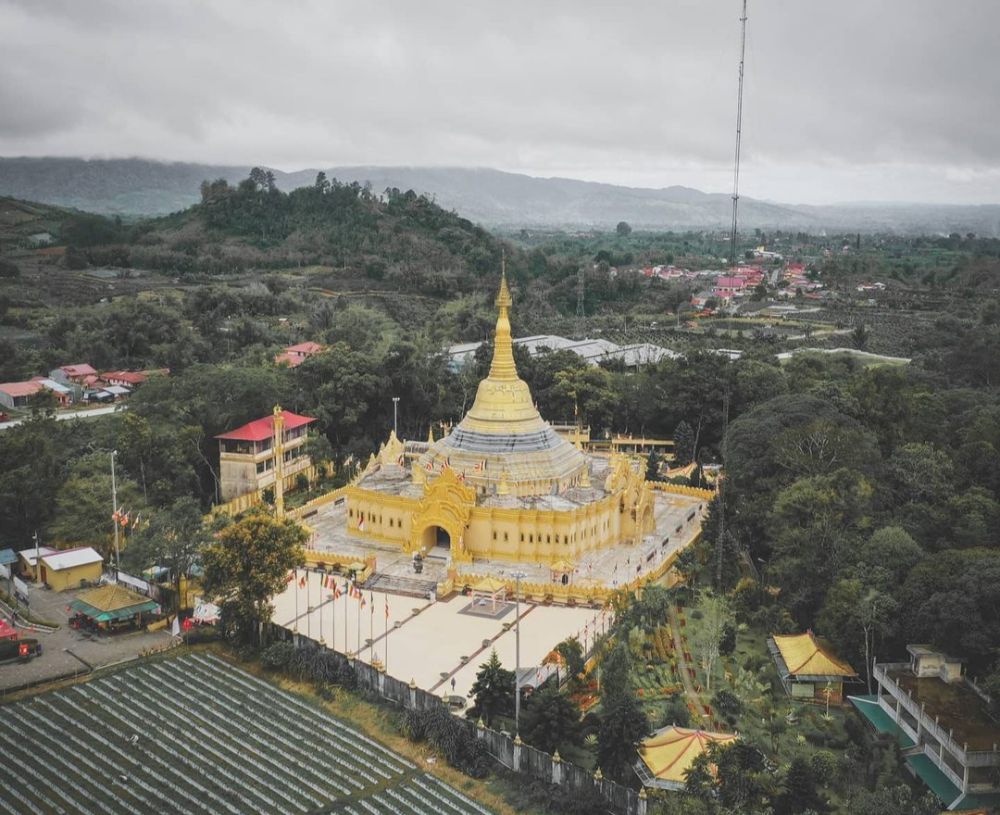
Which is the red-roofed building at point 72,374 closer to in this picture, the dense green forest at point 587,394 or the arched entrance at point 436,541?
the dense green forest at point 587,394

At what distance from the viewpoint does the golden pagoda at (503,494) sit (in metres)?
37.5

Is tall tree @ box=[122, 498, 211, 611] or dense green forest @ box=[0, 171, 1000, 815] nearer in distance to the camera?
dense green forest @ box=[0, 171, 1000, 815]

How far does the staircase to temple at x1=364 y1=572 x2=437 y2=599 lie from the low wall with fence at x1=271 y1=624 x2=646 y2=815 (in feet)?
22.3

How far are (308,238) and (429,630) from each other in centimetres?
10653

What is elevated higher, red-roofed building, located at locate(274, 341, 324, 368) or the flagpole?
red-roofed building, located at locate(274, 341, 324, 368)

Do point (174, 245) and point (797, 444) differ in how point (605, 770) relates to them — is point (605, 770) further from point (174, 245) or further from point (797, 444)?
point (174, 245)

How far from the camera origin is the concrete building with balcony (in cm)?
2081

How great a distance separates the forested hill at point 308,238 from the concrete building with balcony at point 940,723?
3574 inches

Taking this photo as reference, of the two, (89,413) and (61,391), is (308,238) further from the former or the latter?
(89,413)

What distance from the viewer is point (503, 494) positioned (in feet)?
127

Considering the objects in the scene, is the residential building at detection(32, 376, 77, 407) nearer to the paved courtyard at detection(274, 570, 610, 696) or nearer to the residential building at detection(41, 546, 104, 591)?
the residential building at detection(41, 546, 104, 591)

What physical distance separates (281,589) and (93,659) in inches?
229

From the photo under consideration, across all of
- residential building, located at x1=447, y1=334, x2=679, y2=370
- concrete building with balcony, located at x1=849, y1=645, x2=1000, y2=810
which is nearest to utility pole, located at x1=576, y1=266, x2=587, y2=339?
residential building, located at x1=447, y1=334, x2=679, y2=370

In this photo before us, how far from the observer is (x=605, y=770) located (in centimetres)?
2181
